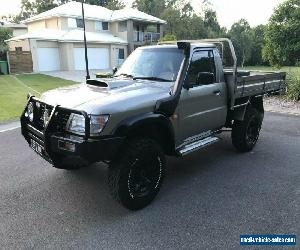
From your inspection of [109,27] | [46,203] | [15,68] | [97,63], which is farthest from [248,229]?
[109,27]

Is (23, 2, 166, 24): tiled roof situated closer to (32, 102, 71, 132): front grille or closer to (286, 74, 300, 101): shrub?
(286, 74, 300, 101): shrub

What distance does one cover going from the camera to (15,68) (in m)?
27.3

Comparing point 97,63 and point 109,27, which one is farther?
point 109,27

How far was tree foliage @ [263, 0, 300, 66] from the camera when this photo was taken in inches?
593

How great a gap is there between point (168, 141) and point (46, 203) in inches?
74.0

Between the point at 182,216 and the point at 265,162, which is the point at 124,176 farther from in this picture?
the point at 265,162

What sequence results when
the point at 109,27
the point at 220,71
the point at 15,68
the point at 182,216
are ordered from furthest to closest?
the point at 109,27 → the point at 15,68 → the point at 220,71 → the point at 182,216

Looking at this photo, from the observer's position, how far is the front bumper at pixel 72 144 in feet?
12.1

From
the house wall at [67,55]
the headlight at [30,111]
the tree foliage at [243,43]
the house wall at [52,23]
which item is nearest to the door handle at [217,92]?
the headlight at [30,111]

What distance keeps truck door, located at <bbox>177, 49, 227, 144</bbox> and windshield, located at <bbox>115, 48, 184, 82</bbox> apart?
0.25 m

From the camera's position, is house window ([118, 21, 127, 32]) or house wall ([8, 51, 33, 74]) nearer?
house wall ([8, 51, 33, 74])

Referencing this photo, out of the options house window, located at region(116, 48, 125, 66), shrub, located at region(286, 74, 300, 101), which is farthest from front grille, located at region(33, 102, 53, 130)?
house window, located at region(116, 48, 125, 66)

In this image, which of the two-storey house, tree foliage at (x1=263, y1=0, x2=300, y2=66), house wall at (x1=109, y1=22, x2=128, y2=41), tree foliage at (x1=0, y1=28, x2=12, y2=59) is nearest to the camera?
tree foliage at (x1=263, y1=0, x2=300, y2=66)

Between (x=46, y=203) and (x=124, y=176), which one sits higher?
(x=124, y=176)
